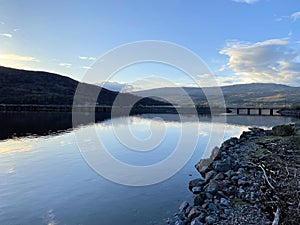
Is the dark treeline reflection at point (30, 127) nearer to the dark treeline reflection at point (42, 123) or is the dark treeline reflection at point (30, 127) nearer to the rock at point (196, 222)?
the dark treeline reflection at point (42, 123)

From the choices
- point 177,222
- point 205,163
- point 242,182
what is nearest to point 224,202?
point 177,222

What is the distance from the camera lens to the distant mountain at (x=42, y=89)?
4838 inches

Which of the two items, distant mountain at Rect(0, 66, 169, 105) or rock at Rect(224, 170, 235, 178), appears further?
distant mountain at Rect(0, 66, 169, 105)

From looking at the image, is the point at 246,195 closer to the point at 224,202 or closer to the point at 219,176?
the point at 224,202

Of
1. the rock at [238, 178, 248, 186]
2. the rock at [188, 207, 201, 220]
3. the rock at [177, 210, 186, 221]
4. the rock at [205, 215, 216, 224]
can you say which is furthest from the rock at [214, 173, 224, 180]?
the rock at [205, 215, 216, 224]

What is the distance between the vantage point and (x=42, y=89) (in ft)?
515

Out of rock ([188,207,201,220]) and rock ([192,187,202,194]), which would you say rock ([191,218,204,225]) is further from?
rock ([192,187,202,194])

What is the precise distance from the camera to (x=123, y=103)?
6358 inches

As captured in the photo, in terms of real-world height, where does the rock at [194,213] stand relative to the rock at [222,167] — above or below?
below

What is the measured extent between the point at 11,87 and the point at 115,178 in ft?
480

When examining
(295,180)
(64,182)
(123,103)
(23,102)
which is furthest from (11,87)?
(295,180)

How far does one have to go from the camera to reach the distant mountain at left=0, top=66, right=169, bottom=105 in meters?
123

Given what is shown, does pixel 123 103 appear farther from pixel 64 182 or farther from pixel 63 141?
pixel 64 182

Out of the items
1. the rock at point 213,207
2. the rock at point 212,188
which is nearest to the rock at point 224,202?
the rock at point 213,207
